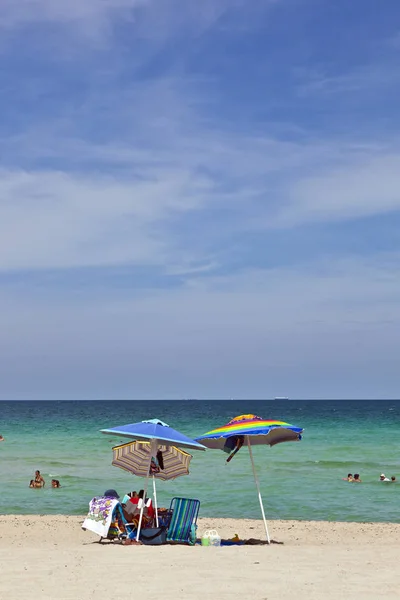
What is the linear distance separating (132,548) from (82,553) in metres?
0.89

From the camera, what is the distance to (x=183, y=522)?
526 inches

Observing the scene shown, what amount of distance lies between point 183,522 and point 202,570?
314cm

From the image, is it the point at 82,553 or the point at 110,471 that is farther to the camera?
the point at 110,471

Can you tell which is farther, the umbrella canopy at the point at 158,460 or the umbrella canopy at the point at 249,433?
the umbrella canopy at the point at 158,460

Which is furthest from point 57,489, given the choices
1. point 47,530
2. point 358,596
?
point 358,596

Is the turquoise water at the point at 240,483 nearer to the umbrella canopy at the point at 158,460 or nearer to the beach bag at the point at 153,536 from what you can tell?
the umbrella canopy at the point at 158,460

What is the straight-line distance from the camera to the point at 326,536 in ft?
50.4

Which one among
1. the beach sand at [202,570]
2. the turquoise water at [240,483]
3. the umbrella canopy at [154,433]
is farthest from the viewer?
the turquoise water at [240,483]

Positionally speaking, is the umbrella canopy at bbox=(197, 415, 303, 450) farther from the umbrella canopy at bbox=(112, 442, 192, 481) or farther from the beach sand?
the beach sand

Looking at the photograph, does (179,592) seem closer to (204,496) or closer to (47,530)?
(47,530)

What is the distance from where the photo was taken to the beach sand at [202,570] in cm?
886

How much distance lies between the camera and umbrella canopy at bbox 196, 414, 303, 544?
40.9 ft

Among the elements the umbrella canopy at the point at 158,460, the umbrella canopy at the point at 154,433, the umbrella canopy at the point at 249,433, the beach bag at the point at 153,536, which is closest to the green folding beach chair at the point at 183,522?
the beach bag at the point at 153,536

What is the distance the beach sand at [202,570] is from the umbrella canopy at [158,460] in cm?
171
